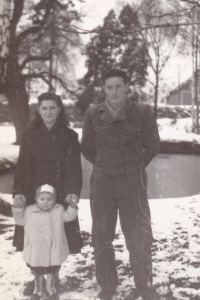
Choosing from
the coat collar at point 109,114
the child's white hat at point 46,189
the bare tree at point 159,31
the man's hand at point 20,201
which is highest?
the bare tree at point 159,31

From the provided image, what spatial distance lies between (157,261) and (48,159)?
3.32 ft

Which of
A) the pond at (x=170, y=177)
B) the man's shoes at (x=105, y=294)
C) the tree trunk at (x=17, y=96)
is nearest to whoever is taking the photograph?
the man's shoes at (x=105, y=294)

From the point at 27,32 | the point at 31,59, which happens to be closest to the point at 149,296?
the point at 31,59

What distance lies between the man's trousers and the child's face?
232 mm

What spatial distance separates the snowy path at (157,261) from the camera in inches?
69.8

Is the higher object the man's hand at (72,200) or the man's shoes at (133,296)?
the man's hand at (72,200)

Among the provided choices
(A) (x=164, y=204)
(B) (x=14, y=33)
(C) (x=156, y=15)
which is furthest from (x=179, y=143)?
(B) (x=14, y=33)

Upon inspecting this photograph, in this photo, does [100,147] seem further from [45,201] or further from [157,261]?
[157,261]

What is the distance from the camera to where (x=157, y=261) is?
6.80 feet

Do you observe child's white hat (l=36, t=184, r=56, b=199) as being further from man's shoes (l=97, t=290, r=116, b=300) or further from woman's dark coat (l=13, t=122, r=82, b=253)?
man's shoes (l=97, t=290, r=116, b=300)

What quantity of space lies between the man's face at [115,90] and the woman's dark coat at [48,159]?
28 cm

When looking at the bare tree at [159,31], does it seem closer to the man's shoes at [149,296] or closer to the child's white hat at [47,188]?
the child's white hat at [47,188]

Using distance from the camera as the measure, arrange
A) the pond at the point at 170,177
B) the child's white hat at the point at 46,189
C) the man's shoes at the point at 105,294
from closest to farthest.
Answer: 1. the child's white hat at the point at 46,189
2. the man's shoes at the point at 105,294
3. the pond at the point at 170,177

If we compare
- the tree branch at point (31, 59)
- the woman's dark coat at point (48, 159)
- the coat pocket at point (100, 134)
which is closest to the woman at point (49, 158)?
the woman's dark coat at point (48, 159)
